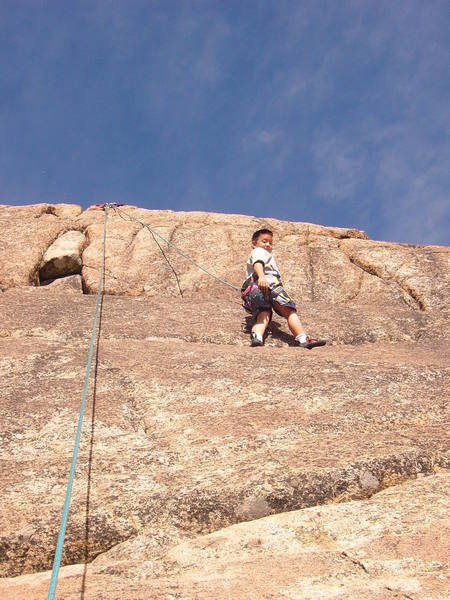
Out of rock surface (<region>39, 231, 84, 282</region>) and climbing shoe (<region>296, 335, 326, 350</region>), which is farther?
rock surface (<region>39, 231, 84, 282</region>)

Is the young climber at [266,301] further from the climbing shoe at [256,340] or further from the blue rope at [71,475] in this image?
the blue rope at [71,475]

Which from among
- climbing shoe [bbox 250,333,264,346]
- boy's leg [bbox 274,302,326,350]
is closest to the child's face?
boy's leg [bbox 274,302,326,350]

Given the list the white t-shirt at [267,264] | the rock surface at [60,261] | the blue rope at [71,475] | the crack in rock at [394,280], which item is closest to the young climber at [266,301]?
the white t-shirt at [267,264]

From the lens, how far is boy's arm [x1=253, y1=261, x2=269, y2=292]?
977 centimetres

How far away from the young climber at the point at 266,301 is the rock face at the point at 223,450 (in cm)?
32

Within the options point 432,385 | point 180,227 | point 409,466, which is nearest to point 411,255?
point 180,227

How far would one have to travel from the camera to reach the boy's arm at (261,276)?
9.77m

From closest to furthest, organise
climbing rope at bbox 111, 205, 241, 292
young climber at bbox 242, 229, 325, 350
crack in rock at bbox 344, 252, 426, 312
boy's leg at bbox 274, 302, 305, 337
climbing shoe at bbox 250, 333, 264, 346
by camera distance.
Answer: climbing shoe at bbox 250, 333, 264, 346 < young climber at bbox 242, 229, 325, 350 < boy's leg at bbox 274, 302, 305, 337 < crack in rock at bbox 344, 252, 426, 312 < climbing rope at bbox 111, 205, 241, 292

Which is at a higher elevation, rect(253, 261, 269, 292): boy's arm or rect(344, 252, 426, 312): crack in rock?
rect(344, 252, 426, 312): crack in rock

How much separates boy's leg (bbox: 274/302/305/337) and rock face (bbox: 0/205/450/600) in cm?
30

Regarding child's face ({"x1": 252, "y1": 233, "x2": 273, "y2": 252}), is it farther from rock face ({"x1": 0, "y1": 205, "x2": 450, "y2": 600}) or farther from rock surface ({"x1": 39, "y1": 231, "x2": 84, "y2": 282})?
rock surface ({"x1": 39, "y1": 231, "x2": 84, "y2": 282})

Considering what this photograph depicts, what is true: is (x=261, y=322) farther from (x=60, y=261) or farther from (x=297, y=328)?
(x=60, y=261)

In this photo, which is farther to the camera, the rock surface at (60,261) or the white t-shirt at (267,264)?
the rock surface at (60,261)

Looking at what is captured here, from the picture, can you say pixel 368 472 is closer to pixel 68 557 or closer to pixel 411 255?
pixel 68 557
